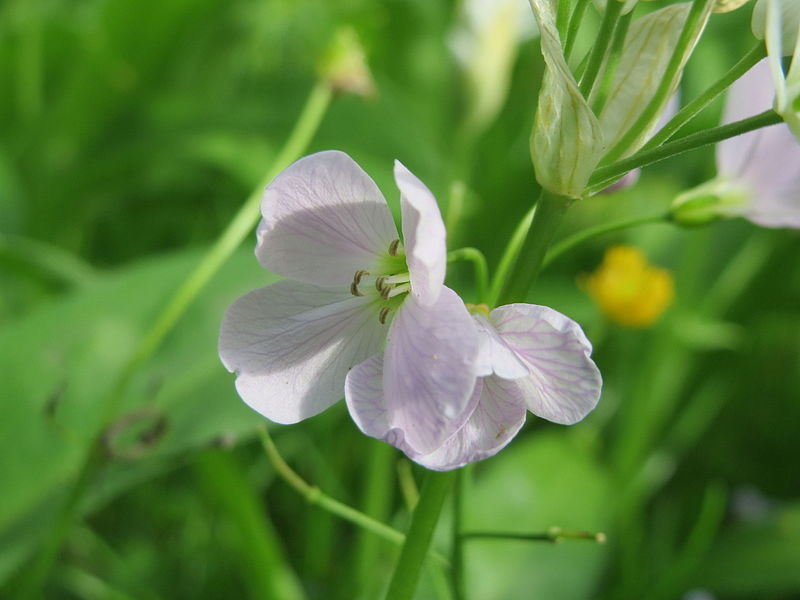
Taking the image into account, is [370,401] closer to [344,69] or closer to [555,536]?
[555,536]

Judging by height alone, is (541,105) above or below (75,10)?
above

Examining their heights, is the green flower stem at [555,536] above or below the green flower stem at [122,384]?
above

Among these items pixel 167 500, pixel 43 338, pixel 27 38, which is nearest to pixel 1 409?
pixel 43 338

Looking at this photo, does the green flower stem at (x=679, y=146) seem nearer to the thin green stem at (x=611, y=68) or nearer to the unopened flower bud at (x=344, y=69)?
the thin green stem at (x=611, y=68)

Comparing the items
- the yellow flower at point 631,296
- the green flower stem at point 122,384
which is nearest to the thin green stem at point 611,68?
the green flower stem at point 122,384

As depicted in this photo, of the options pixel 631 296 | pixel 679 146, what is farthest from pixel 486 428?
pixel 631 296

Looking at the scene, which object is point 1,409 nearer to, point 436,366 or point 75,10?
point 436,366

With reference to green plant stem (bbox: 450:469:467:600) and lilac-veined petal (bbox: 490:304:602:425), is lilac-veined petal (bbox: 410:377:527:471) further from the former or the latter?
green plant stem (bbox: 450:469:467:600)
